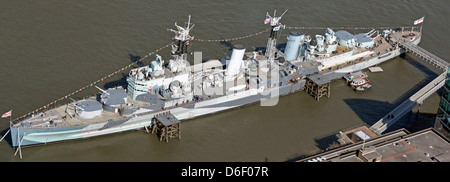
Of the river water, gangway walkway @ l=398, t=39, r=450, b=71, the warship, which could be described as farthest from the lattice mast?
gangway walkway @ l=398, t=39, r=450, b=71

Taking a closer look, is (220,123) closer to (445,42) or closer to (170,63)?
(170,63)

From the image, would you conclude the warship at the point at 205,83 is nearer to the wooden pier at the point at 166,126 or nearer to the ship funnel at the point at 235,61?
the ship funnel at the point at 235,61

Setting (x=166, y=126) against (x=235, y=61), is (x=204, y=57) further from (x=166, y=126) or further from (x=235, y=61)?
(x=166, y=126)

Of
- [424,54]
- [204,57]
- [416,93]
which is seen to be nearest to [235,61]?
[204,57]

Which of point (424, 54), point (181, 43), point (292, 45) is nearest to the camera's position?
point (181, 43)

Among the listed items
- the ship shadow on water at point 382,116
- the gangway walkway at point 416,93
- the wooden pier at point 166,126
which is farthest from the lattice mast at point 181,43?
the gangway walkway at point 416,93

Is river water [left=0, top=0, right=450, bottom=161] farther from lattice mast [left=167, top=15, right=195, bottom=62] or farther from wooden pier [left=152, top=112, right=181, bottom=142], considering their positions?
lattice mast [left=167, top=15, right=195, bottom=62]
